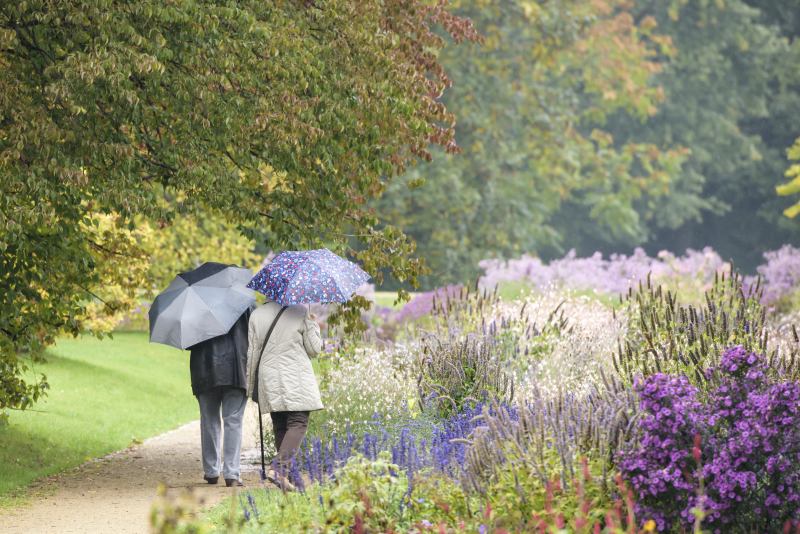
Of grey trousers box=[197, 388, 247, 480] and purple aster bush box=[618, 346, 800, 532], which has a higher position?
grey trousers box=[197, 388, 247, 480]

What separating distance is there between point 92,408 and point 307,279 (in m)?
8.41

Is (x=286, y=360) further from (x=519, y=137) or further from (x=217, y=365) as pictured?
(x=519, y=137)

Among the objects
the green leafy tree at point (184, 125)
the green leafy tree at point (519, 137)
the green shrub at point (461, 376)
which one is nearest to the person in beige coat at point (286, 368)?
the green shrub at point (461, 376)

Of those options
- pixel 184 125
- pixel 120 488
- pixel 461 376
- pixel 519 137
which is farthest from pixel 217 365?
pixel 519 137

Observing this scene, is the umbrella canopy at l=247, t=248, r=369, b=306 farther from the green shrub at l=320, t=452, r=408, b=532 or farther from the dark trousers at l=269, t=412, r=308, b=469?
the green shrub at l=320, t=452, r=408, b=532

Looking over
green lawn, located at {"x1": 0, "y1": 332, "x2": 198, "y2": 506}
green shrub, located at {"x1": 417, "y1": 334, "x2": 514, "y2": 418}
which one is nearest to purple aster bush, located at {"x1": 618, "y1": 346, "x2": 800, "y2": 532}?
green shrub, located at {"x1": 417, "y1": 334, "x2": 514, "y2": 418}

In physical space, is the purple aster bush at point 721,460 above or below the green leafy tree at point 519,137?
below

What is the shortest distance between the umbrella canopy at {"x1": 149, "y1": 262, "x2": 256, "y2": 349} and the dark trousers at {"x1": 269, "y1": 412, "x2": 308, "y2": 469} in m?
1.02

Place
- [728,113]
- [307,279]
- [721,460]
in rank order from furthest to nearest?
1. [728,113]
2. [307,279]
3. [721,460]

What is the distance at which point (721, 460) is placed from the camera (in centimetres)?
658

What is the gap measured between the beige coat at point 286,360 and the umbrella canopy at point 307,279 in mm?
214

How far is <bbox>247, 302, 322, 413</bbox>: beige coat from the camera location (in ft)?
31.0

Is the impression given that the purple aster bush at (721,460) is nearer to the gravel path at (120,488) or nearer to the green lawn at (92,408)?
the gravel path at (120,488)

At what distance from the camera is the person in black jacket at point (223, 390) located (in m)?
10.4
